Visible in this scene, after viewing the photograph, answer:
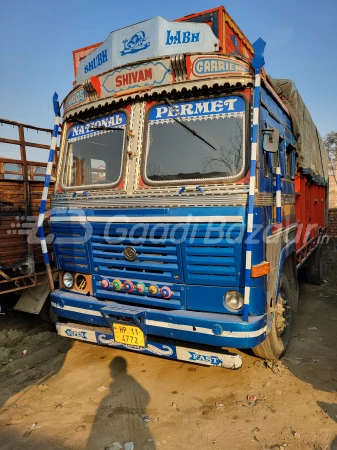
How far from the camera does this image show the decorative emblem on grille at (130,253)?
3.37 metres

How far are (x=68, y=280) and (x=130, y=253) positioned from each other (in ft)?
3.55

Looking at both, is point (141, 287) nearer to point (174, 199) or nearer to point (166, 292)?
point (166, 292)

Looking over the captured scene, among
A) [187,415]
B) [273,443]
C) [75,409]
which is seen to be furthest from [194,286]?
[75,409]

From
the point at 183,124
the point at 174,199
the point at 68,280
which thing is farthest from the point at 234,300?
the point at 68,280

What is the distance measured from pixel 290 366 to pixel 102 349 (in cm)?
238

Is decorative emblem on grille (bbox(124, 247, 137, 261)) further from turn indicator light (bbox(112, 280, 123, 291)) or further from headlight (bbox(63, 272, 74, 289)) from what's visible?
headlight (bbox(63, 272, 74, 289))

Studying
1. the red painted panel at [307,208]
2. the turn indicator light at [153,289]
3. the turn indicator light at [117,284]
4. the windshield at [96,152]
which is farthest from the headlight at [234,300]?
the red painted panel at [307,208]

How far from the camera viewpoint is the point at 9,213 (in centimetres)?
486

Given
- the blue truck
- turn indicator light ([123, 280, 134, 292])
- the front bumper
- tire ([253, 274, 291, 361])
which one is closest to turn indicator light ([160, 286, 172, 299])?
the blue truck

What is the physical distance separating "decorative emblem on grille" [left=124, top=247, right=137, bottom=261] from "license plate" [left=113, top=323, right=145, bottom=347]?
0.65 metres

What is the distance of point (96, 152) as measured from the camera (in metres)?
4.00

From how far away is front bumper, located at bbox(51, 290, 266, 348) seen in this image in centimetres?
292

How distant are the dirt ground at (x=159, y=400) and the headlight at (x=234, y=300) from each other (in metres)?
1.00

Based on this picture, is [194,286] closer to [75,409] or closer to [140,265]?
[140,265]
